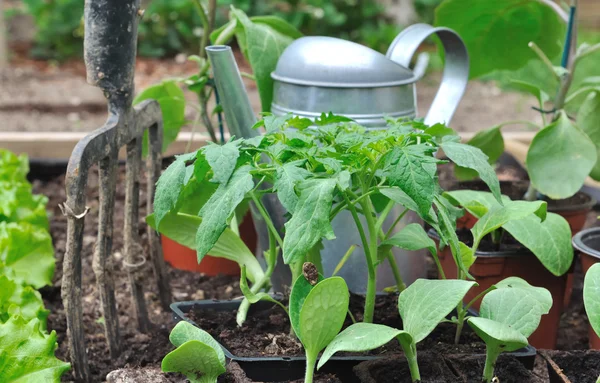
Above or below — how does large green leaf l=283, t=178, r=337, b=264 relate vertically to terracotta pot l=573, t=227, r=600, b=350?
above

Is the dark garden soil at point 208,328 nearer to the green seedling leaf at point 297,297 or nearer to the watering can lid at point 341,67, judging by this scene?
the green seedling leaf at point 297,297

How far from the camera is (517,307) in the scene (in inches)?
42.1

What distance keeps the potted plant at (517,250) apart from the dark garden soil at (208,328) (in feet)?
0.46

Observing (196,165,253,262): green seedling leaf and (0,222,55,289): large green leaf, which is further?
(0,222,55,289): large green leaf

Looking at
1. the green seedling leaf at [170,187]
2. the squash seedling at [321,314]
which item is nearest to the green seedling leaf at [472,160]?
the squash seedling at [321,314]

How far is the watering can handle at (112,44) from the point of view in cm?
131

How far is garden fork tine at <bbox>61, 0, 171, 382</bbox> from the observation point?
1241mm

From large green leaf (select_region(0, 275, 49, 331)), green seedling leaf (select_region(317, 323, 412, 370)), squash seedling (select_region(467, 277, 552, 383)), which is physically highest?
green seedling leaf (select_region(317, 323, 412, 370))

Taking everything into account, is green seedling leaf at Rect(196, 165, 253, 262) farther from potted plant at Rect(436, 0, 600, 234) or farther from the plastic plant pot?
potted plant at Rect(436, 0, 600, 234)

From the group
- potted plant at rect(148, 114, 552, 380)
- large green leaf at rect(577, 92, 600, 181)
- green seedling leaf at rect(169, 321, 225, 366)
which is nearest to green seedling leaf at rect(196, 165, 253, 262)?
potted plant at rect(148, 114, 552, 380)

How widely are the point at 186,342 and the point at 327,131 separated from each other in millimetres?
391

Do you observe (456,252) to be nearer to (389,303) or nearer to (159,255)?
(389,303)

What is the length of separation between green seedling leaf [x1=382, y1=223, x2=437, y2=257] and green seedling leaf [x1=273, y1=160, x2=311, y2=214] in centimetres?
22

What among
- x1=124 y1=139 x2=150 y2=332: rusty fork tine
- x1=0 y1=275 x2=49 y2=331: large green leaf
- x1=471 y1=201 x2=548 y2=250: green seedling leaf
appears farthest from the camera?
x1=124 y1=139 x2=150 y2=332: rusty fork tine
